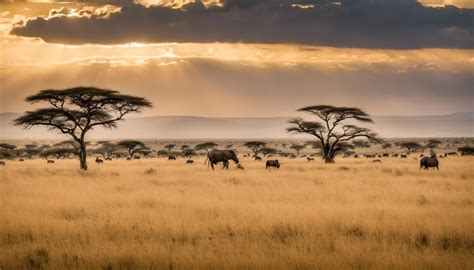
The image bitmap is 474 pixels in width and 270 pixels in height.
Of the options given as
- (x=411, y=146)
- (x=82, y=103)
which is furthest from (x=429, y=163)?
(x=411, y=146)

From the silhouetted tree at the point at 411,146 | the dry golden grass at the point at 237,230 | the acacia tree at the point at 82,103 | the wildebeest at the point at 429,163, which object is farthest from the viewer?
the silhouetted tree at the point at 411,146

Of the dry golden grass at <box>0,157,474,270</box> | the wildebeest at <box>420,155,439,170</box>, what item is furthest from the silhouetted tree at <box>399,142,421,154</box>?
the dry golden grass at <box>0,157,474,270</box>

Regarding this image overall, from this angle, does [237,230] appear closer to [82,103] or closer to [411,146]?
[82,103]

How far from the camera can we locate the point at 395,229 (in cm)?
1215

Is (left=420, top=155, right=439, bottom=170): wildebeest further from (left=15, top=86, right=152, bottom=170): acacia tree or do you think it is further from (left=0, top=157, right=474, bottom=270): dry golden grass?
(left=15, top=86, right=152, bottom=170): acacia tree

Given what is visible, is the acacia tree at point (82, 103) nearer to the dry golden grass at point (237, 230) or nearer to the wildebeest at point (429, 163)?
the dry golden grass at point (237, 230)

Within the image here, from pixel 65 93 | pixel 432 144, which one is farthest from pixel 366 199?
pixel 432 144

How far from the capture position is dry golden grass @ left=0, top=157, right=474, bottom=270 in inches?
373

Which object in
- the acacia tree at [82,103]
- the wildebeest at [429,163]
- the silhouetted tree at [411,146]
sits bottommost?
the wildebeest at [429,163]

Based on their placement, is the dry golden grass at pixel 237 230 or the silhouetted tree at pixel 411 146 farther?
the silhouetted tree at pixel 411 146

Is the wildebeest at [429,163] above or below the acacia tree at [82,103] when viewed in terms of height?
below

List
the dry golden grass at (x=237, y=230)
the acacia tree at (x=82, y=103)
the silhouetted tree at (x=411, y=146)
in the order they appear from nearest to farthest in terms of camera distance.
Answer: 1. the dry golden grass at (x=237, y=230)
2. the acacia tree at (x=82, y=103)
3. the silhouetted tree at (x=411, y=146)

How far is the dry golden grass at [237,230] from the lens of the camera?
31.1ft

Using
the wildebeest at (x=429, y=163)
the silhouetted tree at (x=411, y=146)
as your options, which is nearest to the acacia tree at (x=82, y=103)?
the wildebeest at (x=429, y=163)
